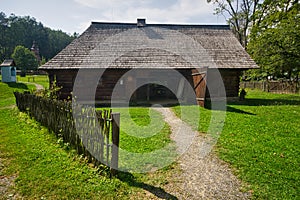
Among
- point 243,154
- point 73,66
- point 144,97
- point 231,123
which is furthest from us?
point 144,97

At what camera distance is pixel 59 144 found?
19.1 feet

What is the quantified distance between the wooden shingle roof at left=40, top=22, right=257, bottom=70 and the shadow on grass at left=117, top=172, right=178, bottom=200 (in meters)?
11.2

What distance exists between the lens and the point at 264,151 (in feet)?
17.7

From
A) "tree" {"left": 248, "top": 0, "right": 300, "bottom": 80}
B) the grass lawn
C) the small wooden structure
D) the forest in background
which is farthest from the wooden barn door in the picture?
the forest in background

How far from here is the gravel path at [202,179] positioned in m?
3.54

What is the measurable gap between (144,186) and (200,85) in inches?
396

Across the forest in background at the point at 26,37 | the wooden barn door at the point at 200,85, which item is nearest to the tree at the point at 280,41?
the wooden barn door at the point at 200,85

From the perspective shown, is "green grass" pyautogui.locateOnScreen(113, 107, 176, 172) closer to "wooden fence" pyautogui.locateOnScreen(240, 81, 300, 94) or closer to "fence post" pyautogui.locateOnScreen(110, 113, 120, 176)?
"fence post" pyautogui.locateOnScreen(110, 113, 120, 176)

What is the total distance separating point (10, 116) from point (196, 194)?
9.93m

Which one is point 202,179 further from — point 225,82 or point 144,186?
point 225,82

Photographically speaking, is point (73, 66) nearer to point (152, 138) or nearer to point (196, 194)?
point (152, 138)

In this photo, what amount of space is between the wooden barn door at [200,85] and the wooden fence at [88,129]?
27.7 ft

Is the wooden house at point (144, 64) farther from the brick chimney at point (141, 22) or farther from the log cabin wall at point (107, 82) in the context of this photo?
the brick chimney at point (141, 22)

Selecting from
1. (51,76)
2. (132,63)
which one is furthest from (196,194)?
(51,76)
